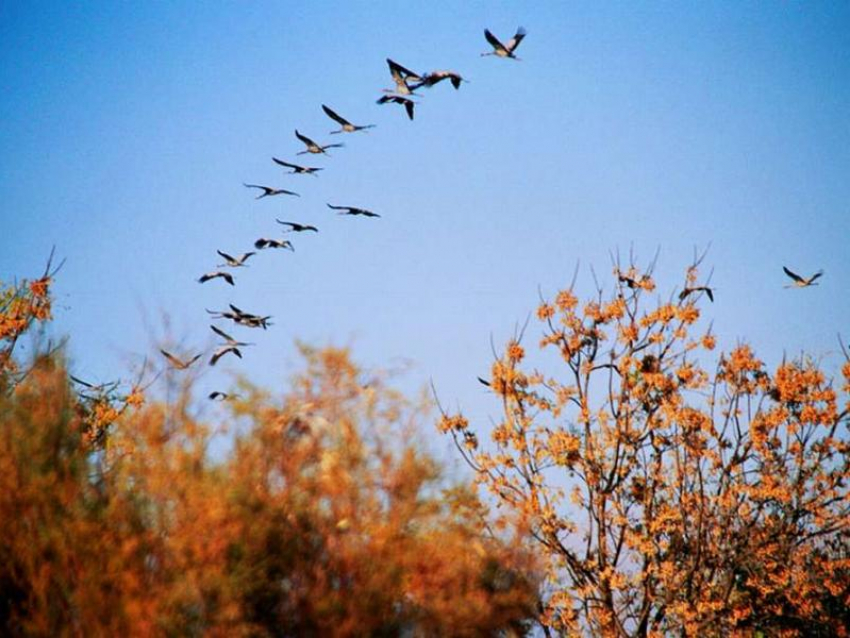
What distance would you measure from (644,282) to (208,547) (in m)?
10.8

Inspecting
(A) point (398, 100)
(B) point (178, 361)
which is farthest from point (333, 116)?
(B) point (178, 361)

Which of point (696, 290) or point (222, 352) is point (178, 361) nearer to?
point (222, 352)

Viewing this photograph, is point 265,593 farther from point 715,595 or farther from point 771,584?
point 771,584

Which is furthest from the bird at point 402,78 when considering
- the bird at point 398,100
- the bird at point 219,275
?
the bird at point 219,275

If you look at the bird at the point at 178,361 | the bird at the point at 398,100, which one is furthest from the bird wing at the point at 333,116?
the bird at the point at 178,361

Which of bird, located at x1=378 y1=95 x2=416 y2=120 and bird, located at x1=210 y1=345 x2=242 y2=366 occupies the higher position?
bird, located at x1=378 y1=95 x2=416 y2=120

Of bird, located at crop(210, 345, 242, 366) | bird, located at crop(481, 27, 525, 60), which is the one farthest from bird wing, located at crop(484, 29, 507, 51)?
bird, located at crop(210, 345, 242, 366)

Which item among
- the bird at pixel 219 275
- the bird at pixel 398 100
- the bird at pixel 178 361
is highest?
the bird at pixel 398 100

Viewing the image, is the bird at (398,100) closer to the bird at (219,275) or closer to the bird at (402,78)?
the bird at (402,78)

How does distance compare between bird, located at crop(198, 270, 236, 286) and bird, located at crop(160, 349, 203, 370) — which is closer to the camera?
bird, located at crop(160, 349, 203, 370)

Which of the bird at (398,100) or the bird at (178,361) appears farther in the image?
the bird at (398,100)

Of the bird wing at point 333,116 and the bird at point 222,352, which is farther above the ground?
the bird wing at point 333,116

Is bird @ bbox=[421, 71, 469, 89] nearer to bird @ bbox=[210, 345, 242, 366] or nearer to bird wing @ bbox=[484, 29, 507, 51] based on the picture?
bird wing @ bbox=[484, 29, 507, 51]

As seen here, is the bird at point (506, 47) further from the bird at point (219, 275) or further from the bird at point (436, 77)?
the bird at point (219, 275)
